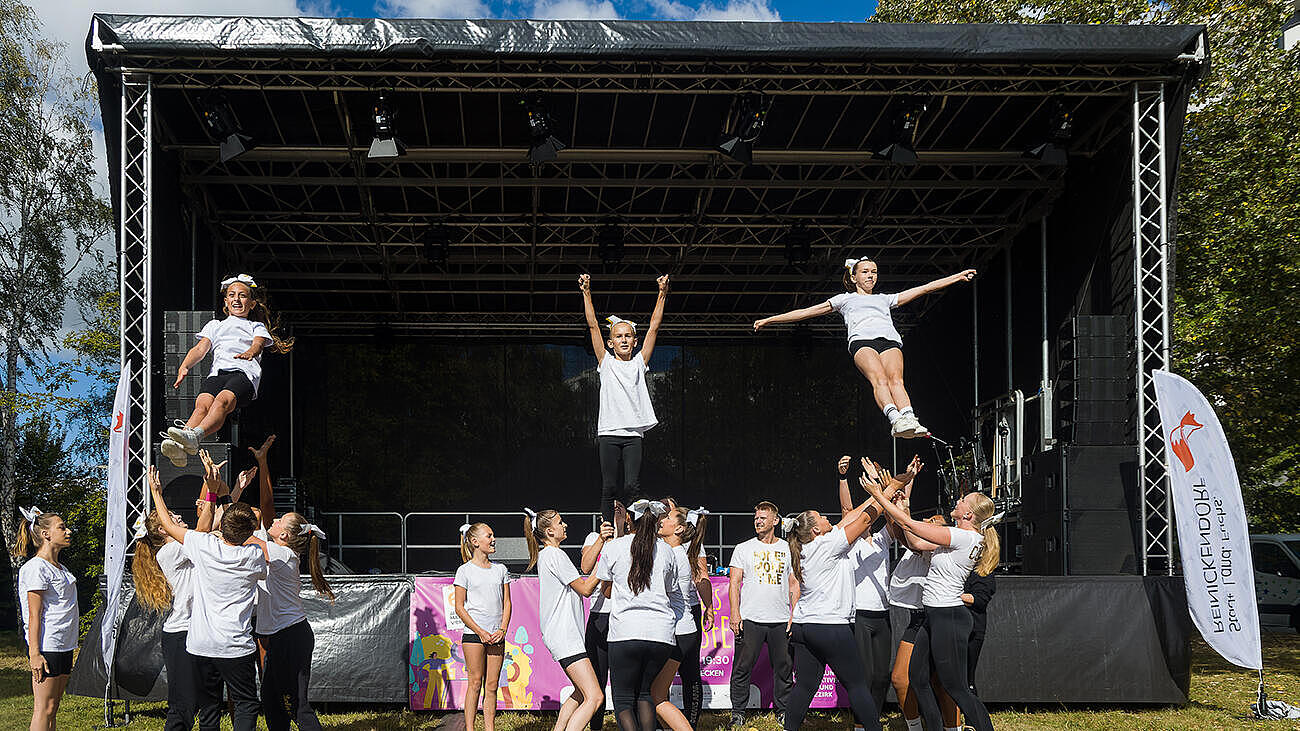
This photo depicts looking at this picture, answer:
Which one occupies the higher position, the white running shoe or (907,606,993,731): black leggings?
the white running shoe

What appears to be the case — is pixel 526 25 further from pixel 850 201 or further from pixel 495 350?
pixel 495 350

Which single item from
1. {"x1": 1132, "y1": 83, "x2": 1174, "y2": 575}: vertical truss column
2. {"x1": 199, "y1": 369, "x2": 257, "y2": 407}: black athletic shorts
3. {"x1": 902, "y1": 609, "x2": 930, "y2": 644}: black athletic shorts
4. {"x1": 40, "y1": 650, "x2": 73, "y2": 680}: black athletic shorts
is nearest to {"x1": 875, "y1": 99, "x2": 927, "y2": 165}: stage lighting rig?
{"x1": 1132, "y1": 83, "x2": 1174, "y2": 575}: vertical truss column

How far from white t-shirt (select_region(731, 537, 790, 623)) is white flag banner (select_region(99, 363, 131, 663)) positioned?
4.40 metres

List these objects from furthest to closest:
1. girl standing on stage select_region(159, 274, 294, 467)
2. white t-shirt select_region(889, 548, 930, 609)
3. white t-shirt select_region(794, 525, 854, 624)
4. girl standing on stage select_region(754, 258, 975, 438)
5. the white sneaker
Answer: girl standing on stage select_region(754, 258, 975, 438) → girl standing on stage select_region(159, 274, 294, 467) → the white sneaker → white t-shirt select_region(889, 548, 930, 609) → white t-shirt select_region(794, 525, 854, 624)

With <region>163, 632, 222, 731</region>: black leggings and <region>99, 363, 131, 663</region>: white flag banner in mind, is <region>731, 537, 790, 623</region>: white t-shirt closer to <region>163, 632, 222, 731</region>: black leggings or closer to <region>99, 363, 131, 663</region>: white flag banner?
<region>163, 632, 222, 731</region>: black leggings

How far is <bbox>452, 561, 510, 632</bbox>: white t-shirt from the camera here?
682cm

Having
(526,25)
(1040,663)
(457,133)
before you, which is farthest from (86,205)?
(1040,663)

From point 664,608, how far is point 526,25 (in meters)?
5.38

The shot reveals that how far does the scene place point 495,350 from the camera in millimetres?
18891

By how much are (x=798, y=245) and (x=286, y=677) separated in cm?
924

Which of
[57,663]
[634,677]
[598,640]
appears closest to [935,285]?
[598,640]

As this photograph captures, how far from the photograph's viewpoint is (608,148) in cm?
1177

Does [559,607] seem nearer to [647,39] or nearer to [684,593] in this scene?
[684,593]

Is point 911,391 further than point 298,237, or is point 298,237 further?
point 911,391
